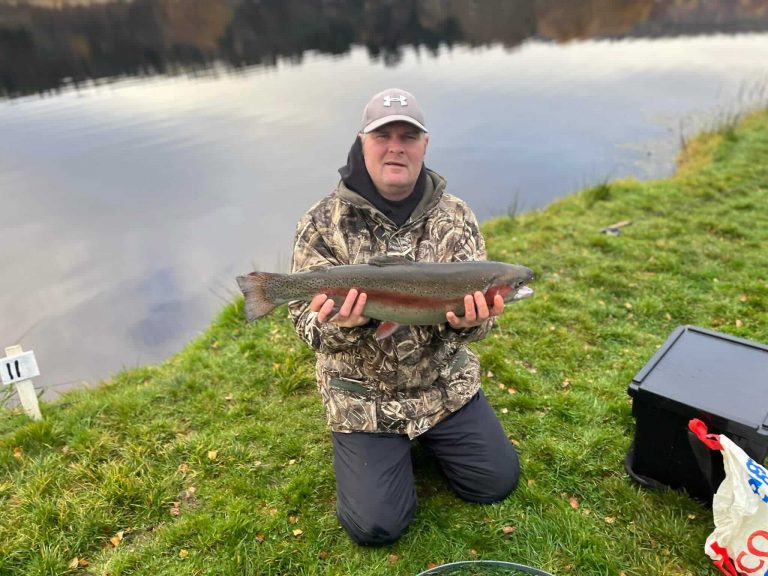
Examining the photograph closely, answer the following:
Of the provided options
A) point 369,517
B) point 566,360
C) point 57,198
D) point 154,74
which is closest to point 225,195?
point 57,198

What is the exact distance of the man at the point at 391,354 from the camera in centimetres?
375

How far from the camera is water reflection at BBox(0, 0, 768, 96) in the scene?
28.4 metres

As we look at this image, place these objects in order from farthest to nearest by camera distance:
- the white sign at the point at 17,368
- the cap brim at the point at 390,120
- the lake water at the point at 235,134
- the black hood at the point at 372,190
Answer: the lake water at the point at 235,134 → the white sign at the point at 17,368 → the black hood at the point at 372,190 → the cap brim at the point at 390,120

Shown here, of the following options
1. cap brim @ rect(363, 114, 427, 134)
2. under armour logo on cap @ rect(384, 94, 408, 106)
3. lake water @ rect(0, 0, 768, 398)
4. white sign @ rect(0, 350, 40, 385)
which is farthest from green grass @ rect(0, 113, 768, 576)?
lake water @ rect(0, 0, 768, 398)

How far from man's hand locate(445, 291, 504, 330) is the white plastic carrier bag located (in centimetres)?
146

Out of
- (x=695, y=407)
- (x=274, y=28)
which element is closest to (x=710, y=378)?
(x=695, y=407)

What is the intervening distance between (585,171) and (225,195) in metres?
9.09

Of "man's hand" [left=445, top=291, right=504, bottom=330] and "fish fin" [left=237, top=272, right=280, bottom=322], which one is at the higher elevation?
"fish fin" [left=237, top=272, right=280, bottom=322]

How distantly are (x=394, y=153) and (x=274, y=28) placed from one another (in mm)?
39757

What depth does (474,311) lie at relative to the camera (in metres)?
3.42

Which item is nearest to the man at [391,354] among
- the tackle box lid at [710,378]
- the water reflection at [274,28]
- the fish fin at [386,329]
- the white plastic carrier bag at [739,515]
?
the fish fin at [386,329]

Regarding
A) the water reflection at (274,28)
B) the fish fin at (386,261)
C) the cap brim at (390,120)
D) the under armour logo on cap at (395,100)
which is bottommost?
the fish fin at (386,261)

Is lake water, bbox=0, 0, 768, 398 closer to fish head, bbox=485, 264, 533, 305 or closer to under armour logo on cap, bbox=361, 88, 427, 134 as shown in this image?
under armour logo on cap, bbox=361, 88, 427, 134

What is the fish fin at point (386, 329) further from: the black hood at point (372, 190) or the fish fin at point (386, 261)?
the black hood at point (372, 190)
